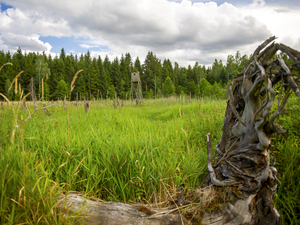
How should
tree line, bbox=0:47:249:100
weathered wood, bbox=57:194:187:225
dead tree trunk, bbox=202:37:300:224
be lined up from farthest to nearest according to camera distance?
tree line, bbox=0:47:249:100, weathered wood, bbox=57:194:187:225, dead tree trunk, bbox=202:37:300:224

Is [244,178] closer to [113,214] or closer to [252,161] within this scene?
[252,161]

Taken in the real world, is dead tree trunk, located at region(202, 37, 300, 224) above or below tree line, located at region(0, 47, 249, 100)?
below

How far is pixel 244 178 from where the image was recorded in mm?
1418

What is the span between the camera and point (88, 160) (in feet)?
7.01

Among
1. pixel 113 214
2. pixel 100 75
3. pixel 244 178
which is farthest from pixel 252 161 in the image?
pixel 100 75

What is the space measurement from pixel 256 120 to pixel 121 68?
62.3 m

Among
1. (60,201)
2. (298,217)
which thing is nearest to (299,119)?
(298,217)

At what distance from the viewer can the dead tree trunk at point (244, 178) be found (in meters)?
1.34

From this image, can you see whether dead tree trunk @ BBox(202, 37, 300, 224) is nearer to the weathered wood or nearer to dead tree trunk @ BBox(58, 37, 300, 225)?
dead tree trunk @ BBox(58, 37, 300, 225)

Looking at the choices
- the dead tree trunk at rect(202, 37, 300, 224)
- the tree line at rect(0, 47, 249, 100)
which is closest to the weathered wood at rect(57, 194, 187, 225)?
the dead tree trunk at rect(202, 37, 300, 224)

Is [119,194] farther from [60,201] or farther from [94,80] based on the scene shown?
[94,80]

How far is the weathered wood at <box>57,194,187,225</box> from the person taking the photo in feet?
4.73

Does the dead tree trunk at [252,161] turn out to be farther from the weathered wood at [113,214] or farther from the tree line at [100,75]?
the tree line at [100,75]

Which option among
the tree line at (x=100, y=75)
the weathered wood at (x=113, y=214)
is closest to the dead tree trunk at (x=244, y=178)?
the weathered wood at (x=113, y=214)
